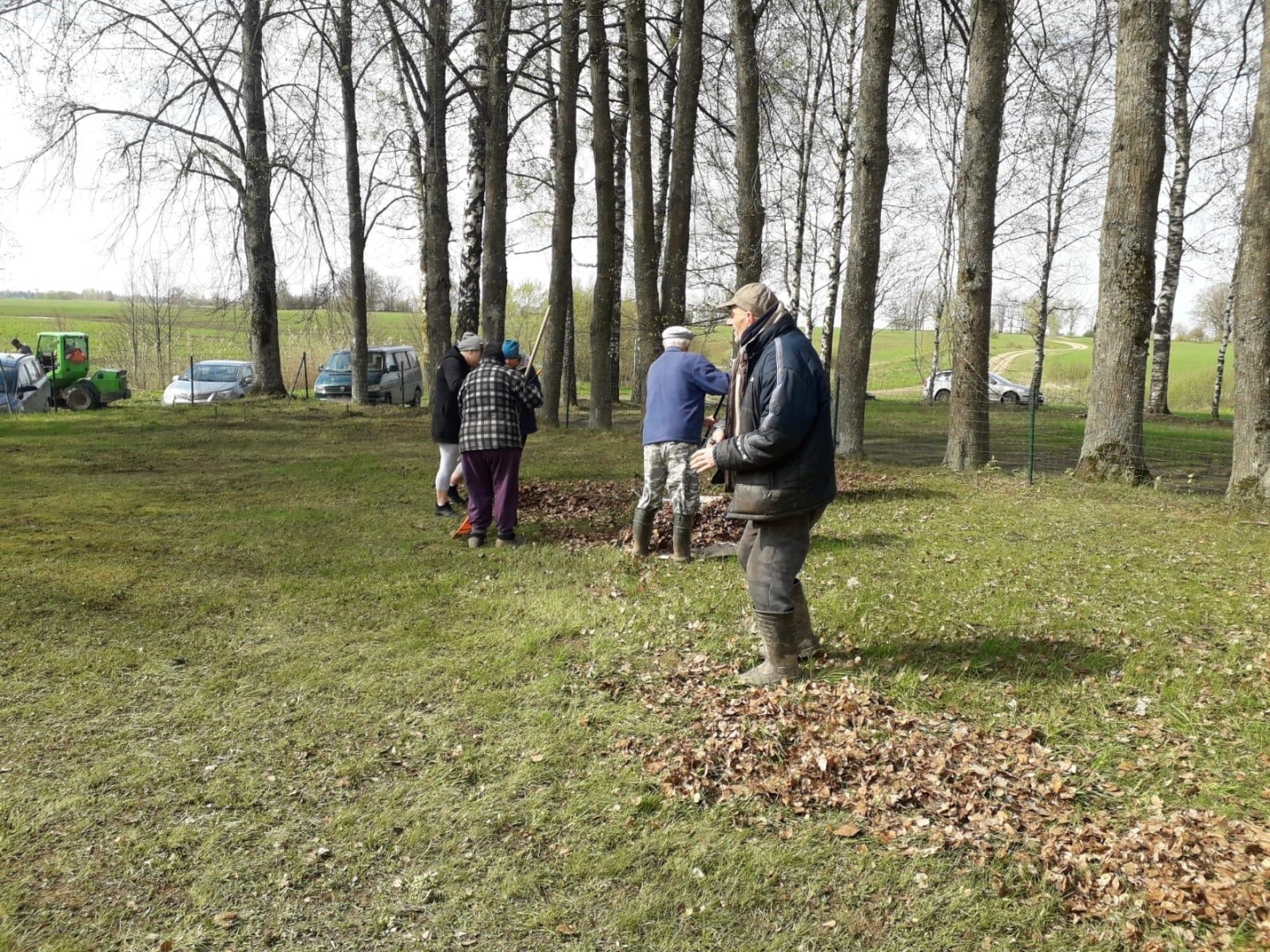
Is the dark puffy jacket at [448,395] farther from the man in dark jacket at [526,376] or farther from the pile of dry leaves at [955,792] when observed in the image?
the pile of dry leaves at [955,792]

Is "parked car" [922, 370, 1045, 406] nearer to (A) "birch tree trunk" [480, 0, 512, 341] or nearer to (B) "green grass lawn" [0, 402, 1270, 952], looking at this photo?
(A) "birch tree trunk" [480, 0, 512, 341]

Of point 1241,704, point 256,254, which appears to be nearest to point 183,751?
point 1241,704

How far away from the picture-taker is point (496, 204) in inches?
749

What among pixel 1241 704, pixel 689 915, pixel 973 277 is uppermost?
pixel 973 277

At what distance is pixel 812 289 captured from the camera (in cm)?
3431

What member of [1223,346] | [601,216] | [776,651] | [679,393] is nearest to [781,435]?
[776,651]

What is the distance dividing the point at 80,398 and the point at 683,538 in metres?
22.3

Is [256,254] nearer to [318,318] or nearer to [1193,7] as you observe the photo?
[318,318]

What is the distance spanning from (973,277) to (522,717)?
9996 mm

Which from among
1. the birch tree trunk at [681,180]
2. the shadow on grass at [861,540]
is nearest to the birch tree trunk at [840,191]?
the birch tree trunk at [681,180]

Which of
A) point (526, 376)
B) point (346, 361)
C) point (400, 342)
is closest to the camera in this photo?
point (526, 376)

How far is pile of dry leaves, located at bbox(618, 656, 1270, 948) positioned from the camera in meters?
3.36

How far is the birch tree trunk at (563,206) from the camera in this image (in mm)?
17047

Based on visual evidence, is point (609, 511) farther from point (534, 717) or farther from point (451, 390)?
point (534, 717)
